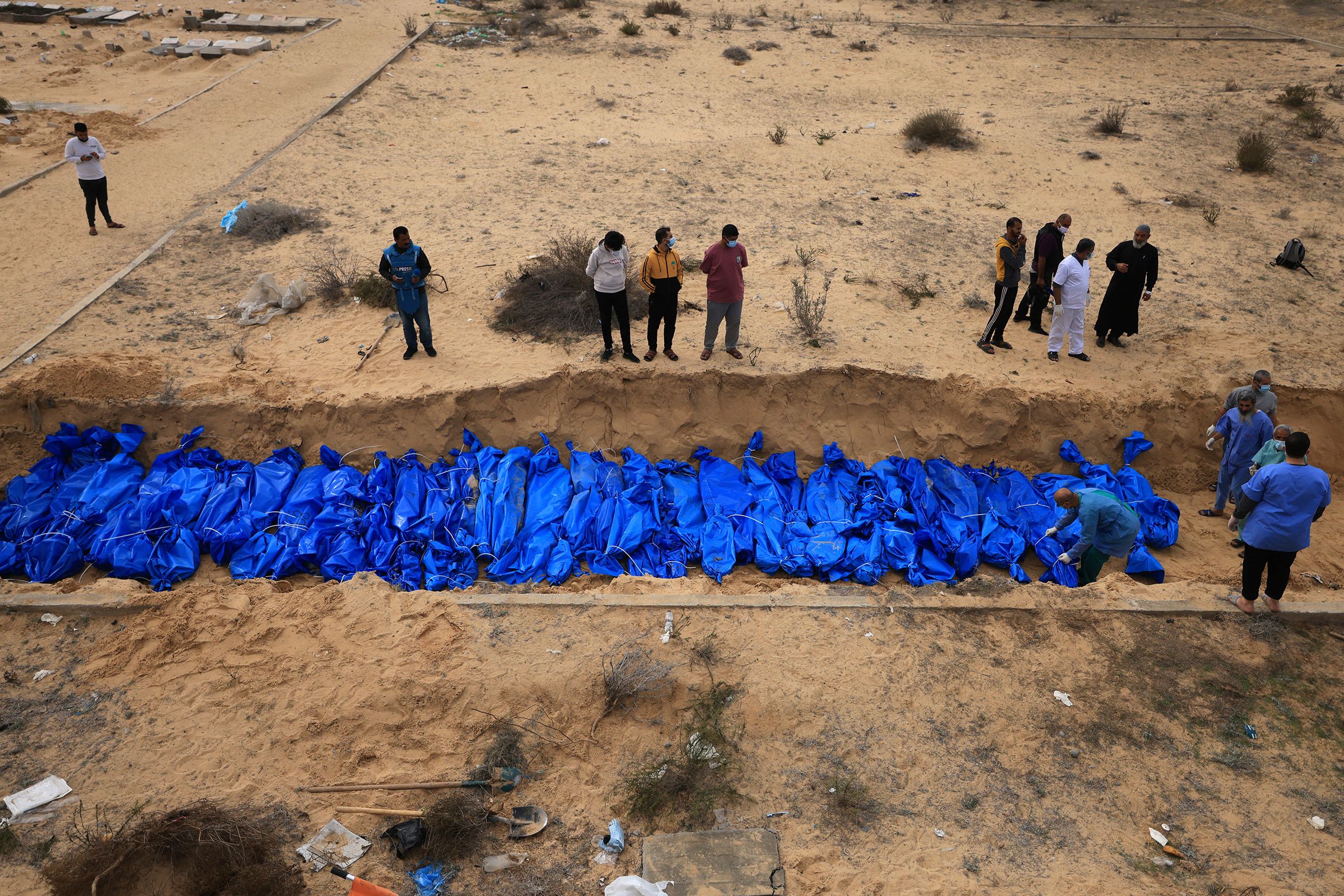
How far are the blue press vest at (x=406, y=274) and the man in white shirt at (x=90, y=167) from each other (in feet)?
16.7

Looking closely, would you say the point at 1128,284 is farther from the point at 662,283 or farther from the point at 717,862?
the point at 717,862

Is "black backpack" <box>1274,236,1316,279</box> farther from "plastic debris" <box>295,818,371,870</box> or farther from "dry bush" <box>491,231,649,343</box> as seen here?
"plastic debris" <box>295,818,371,870</box>

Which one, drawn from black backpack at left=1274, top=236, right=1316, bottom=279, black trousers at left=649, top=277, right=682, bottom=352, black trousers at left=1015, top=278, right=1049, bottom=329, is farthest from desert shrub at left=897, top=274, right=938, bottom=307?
black backpack at left=1274, top=236, right=1316, bottom=279

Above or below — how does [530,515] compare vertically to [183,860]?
above

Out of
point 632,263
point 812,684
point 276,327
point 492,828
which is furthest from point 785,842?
point 276,327

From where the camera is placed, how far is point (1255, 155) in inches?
462

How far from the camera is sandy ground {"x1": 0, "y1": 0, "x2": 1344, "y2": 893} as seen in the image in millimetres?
4977

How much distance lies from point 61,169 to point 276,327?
6.31 m

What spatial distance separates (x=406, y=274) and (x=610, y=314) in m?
1.86

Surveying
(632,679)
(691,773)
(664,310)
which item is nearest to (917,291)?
(664,310)

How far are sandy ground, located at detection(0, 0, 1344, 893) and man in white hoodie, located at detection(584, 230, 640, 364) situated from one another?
0.52 meters

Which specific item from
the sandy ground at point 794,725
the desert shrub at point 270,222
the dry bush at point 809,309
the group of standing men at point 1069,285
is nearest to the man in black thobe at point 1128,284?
the group of standing men at point 1069,285

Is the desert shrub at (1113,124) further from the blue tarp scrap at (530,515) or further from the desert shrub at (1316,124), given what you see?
the blue tarp scrap at (530,515)

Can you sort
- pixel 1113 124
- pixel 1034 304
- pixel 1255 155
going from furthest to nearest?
pixel 1113 124
pixel 1255 155
pixel 1034 304
